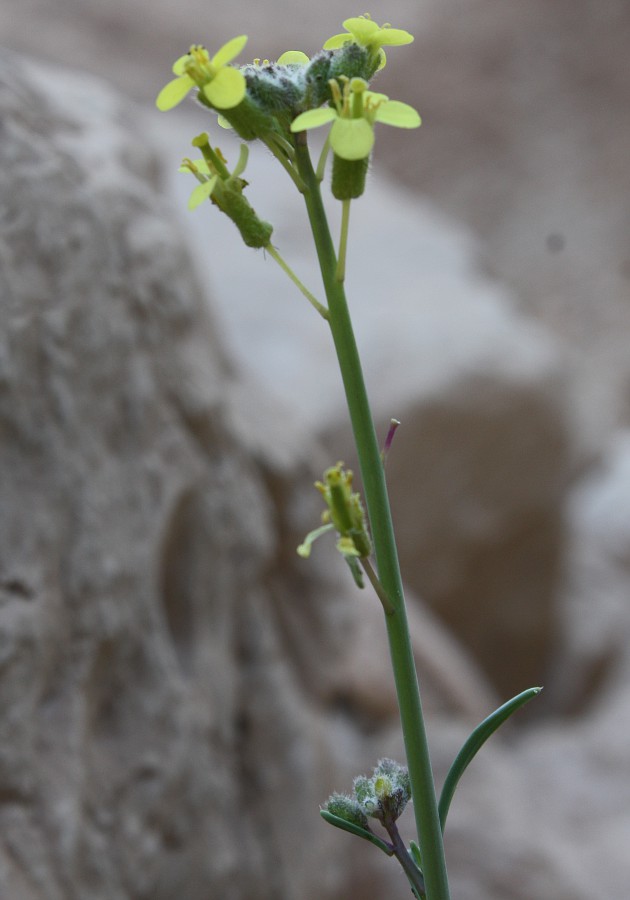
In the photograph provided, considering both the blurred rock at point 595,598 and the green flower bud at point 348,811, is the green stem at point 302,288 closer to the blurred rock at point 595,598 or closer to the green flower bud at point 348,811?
the green flower bud at point 348,811

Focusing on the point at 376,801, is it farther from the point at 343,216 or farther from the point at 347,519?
the point at 343,216

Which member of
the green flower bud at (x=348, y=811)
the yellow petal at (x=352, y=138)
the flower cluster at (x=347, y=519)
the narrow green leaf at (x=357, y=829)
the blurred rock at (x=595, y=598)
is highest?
the blurred rock at (x=595, y=598)

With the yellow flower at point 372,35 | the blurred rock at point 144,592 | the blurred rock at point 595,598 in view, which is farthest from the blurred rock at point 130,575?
the blurred rock at point 595,598

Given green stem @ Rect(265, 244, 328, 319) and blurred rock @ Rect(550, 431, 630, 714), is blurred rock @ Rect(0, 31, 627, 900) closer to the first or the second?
green stem @ Rect(265, 244, 328, 319)

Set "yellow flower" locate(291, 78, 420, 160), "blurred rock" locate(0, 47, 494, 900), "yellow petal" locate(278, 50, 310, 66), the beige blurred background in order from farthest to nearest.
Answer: the beige blurred background → "blurred rock" locate(0, 47, 494, 900) → "yellow petal" locate(278, 50, 310, 66) → "yellow flower" locate(291, 78, 420, 160)

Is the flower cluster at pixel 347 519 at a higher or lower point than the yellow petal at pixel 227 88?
lower

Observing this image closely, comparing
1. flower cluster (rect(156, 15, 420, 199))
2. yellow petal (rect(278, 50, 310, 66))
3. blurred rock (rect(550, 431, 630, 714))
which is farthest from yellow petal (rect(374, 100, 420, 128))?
blurred rock (rect(550, 431, 630, 714))

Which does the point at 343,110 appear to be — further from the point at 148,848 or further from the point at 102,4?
the point at 102,4

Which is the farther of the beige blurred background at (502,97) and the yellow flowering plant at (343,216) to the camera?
the beige blurred background at (502,97)
